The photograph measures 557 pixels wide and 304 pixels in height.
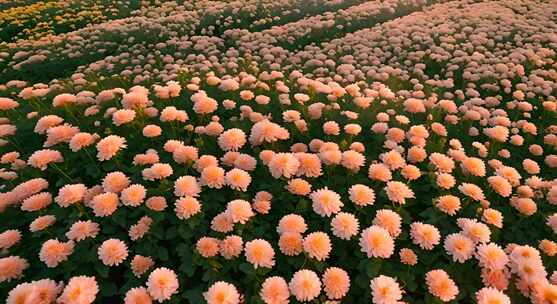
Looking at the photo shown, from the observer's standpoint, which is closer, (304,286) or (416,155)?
(304,286)

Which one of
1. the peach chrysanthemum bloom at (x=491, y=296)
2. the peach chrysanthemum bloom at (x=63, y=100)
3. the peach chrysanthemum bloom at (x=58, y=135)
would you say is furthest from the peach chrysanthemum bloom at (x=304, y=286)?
the peach chrysanthemum bloom at (x=63, y=100)

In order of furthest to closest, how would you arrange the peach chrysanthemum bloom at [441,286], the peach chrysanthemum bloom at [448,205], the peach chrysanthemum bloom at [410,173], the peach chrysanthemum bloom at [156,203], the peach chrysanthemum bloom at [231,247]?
the peach chrysanthemum bloom at [410,173] < the peach chrysanthemum bloom at [448,205] < the peach chrysanthemum bloom at [156,203] < the peach chrysanthemum bloom at [231,247] < the peach chrysanthemum bloom at [441,286]

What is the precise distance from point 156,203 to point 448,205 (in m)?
2.37

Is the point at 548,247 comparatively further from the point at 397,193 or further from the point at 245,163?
the point at 245,163

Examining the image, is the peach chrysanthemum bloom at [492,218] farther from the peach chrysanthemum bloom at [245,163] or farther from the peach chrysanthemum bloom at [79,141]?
the peach chrysanthemum bloom at [79,141]

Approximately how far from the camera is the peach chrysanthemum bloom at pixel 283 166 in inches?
138

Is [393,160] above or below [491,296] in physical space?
above

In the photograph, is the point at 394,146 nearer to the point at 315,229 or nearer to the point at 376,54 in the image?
the point at 315,229

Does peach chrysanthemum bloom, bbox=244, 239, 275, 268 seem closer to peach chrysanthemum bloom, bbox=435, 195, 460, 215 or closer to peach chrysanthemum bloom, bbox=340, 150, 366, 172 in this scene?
peach chrysanthemum bloom, bbox=340, 150, 366, 172

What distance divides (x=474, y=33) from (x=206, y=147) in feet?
26.7

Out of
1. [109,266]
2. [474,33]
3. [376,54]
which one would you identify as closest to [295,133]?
[109,266]

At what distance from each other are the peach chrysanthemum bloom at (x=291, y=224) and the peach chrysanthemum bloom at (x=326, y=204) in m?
0.16

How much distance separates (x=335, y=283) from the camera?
2.88 metres

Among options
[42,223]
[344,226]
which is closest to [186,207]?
[42,223]
